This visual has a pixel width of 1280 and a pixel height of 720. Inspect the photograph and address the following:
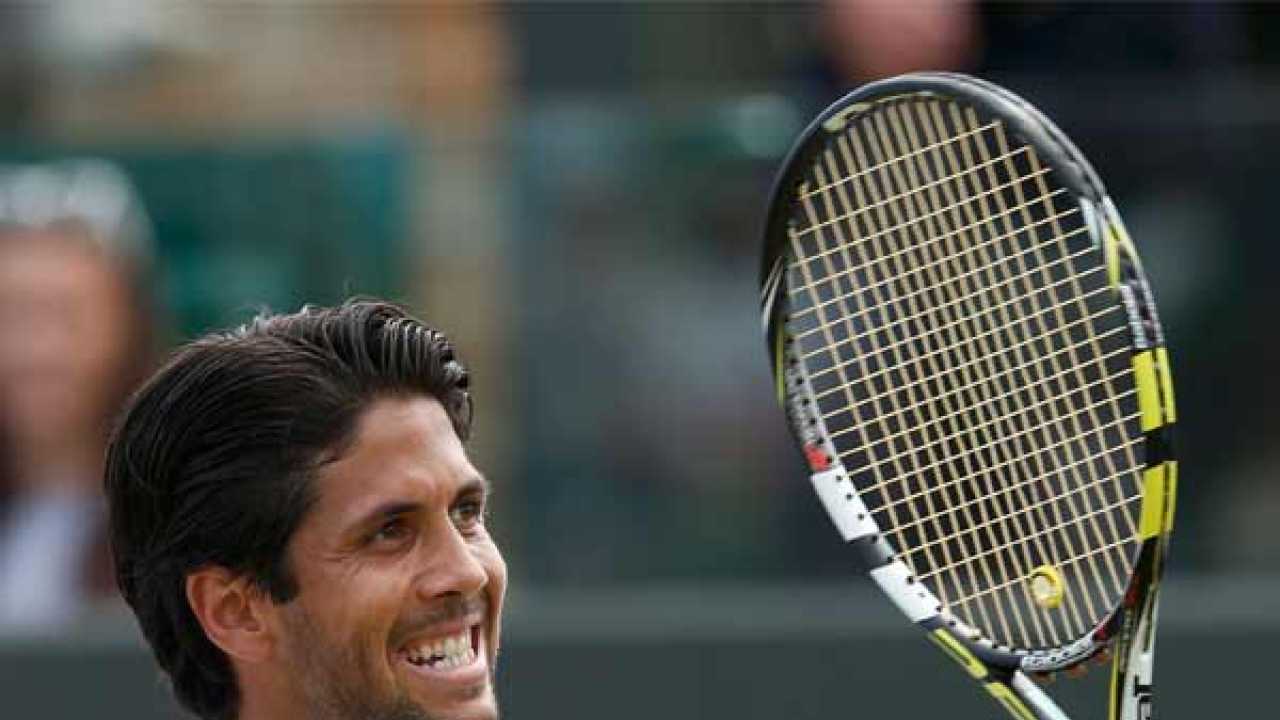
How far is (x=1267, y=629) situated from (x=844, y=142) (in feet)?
7.48

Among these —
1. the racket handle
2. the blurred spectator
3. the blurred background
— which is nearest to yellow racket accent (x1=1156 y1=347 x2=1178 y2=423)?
the racket handle

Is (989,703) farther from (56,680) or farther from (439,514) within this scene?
(439,514)

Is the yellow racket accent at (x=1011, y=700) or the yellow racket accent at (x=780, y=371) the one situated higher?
the yellow racket accent at (x=780, y=371)

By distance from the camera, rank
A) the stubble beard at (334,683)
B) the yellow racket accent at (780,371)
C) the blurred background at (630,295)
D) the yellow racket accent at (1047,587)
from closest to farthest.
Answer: the stubble beard at (334,683) < the yellow racket accent at (1047,587) < the yellow racket accent at (780,371) < the blurred background at (630,295)

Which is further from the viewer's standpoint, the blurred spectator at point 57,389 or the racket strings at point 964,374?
the blurred spectator at point 57,389

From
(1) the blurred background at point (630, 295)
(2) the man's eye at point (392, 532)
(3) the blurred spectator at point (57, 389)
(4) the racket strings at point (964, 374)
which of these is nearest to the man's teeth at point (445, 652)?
(2) the man's eye at point (392, 532)

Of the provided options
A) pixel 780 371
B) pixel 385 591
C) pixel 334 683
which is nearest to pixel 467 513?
pixel 385 591

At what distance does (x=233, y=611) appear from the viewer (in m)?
3.95

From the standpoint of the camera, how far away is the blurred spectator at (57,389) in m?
6.96

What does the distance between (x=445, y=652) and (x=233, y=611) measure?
283 millimetres

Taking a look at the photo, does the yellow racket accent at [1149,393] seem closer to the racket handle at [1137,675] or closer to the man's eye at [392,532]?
the racket handle at [1137,675]

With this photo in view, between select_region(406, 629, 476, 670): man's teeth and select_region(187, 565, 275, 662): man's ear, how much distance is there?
0.19m

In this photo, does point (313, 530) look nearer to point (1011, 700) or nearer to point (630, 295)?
point (1011, 700)

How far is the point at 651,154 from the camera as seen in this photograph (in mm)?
7164
